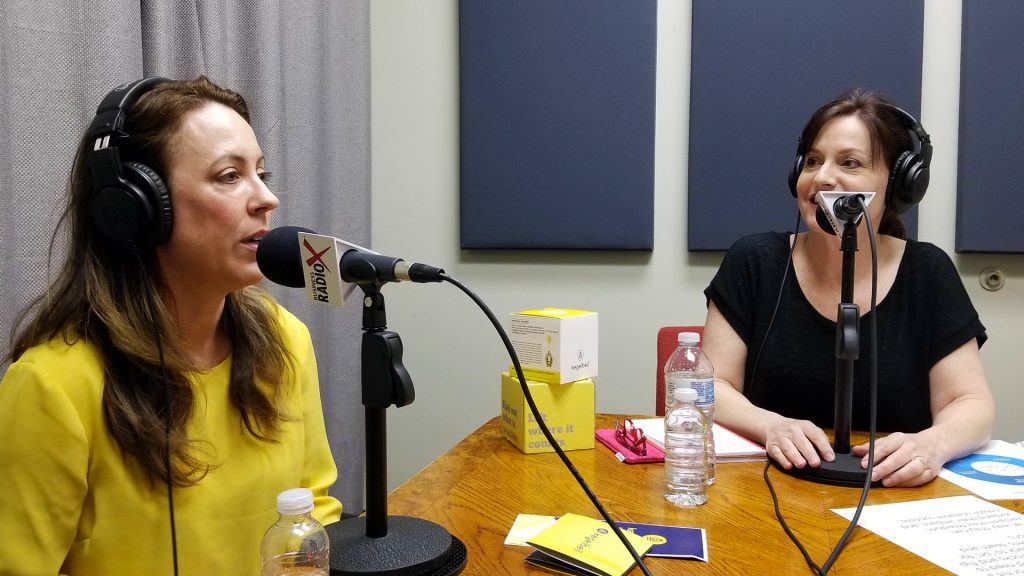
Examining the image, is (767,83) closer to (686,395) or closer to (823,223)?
(823,223)

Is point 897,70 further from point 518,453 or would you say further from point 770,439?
point 518,453

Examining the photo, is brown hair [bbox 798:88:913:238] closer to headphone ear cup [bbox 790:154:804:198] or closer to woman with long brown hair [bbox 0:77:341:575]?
headphone ear cup [bbox 790:154:804:198]

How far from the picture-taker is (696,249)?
2.41 meters

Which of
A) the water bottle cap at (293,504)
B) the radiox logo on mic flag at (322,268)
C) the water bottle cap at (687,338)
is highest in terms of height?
the radiox logo on mic flag at (322,268)

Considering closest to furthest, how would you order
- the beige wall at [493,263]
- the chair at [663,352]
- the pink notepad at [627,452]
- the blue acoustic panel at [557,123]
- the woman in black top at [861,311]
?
the pink notepad at [627,452], the woman in black top at [861,311], the chair at [663,352], the beige wall at [493,263], the blue acoustic panel at [557,123]

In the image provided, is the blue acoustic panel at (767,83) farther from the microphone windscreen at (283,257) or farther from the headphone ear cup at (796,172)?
the microphone windscreen at (283,257)

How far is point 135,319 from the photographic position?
3.16 ft

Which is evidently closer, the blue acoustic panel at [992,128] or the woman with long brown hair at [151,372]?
the woman with long brown hair at [151,372]

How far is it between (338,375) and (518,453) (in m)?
1.20

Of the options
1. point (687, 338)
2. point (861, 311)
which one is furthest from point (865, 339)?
point (687, 338)

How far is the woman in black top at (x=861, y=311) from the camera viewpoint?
155cm

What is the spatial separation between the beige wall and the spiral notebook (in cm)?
101

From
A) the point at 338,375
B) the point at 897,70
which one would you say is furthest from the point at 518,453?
the point at 897,70

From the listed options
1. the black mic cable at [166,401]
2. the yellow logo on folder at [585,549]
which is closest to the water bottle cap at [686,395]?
the yellow logo on folder at [585,549]
